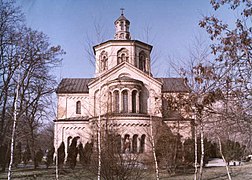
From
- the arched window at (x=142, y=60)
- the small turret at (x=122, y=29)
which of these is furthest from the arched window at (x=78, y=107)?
the small turret at (x=122, y=29)

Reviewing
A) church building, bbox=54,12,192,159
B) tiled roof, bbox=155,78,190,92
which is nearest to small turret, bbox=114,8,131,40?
church building, bbox=54,12,192,159

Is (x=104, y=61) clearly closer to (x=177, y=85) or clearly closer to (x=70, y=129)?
(x=177, y=85)

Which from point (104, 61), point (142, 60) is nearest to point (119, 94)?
point (104, 61)

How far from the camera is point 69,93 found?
125ft

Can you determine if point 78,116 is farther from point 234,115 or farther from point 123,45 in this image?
point 234,115

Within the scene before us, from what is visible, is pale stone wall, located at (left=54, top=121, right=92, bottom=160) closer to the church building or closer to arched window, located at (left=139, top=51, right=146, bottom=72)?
the church building

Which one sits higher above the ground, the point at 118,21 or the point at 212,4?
the point at 118,21

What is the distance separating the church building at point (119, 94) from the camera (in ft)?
96.1

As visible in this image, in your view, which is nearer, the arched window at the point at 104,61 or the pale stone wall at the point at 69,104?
the arched window at the point at 104,61

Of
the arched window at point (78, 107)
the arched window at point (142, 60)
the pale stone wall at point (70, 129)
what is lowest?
the pale stone wall at point (70, 129)

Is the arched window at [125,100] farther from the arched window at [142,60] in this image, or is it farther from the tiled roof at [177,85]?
the arched window at [142,60]

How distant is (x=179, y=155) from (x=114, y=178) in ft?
34.2

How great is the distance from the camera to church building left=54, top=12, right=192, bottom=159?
2930 centimetres

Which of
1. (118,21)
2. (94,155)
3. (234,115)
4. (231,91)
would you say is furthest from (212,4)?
(118,21)
